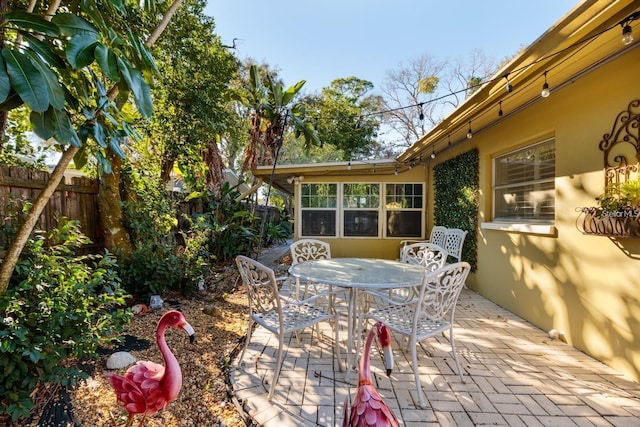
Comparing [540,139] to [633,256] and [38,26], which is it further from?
[38,26]

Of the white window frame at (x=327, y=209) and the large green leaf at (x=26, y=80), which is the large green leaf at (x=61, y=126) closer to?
the large green leaf at (x=26, y=80)

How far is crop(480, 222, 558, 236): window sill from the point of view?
3189mm

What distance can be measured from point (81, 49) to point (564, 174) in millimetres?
4032

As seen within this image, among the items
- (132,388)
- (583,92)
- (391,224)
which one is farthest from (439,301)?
(391,224)

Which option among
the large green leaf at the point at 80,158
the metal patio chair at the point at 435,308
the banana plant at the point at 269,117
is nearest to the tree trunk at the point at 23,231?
the large green leaf at the point at 80,158

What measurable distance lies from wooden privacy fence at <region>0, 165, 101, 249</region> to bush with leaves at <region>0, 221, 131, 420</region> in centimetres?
60

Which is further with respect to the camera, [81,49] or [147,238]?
[147,238]

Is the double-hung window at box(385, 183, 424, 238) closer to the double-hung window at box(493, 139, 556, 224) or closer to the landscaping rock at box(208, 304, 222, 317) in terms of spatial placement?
the double-hung window at box(493, 139, 556, 224)

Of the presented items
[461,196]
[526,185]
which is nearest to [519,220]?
[526,185]

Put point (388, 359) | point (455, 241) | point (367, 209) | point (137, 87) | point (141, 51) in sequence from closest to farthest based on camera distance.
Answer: point (388, 359) → point (137, 87) → point (141, 51) → point (455, 241) → point (367, 209)

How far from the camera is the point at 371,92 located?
51.9 ft

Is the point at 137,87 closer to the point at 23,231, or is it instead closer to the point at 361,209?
the point at 23,231

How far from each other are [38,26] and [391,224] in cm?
683

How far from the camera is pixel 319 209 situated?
24.6 ft
